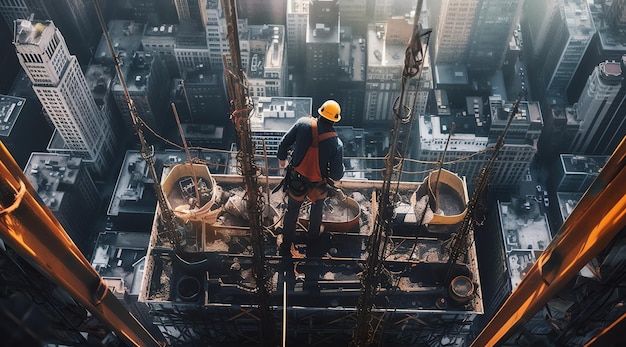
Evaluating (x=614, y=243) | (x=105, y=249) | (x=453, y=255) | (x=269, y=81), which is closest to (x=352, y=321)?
(x=453, y=255)

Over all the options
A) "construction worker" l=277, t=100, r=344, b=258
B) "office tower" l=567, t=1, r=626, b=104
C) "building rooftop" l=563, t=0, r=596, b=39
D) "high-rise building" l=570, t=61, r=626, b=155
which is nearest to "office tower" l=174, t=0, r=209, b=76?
"building rooftop" l=563, t=0, r=596, b=39

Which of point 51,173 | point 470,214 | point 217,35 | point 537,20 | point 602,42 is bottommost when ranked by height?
point 51,173

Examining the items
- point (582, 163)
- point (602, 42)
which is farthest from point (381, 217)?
point (602, 42)

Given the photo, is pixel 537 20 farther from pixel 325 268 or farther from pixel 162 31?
pixel 325 268

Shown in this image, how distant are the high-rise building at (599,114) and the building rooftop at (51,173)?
2981 inches

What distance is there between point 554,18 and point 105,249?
259 ft

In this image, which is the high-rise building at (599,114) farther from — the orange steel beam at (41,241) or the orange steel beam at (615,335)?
the orange steel beam at (41,241)

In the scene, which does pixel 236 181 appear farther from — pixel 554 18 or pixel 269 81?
pixel 554 18

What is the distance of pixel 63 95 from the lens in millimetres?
84000

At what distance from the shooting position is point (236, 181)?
115ft

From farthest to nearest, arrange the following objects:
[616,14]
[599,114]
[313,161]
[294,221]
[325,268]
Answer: [616,14] < [599,114] < [325,268] < [294,221] < [313,161]

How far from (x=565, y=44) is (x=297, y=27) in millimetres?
42890

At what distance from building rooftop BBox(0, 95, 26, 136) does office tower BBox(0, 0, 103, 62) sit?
13.7 metres

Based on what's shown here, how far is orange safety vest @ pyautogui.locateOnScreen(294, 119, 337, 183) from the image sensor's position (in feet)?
87.6
